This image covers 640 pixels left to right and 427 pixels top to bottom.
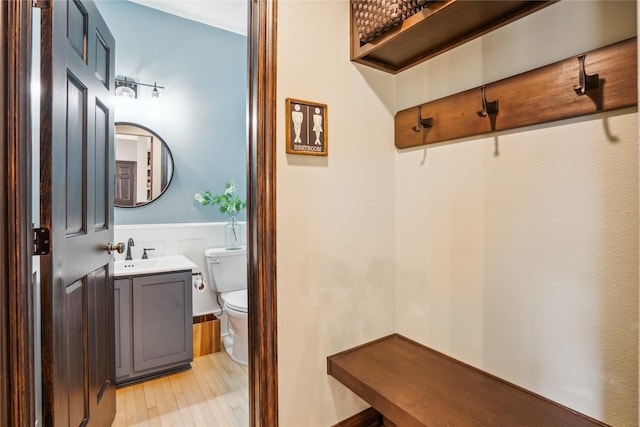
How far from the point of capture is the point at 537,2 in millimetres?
1157

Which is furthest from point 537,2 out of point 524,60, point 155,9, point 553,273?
point 155,9

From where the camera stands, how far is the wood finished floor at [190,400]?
1832mm

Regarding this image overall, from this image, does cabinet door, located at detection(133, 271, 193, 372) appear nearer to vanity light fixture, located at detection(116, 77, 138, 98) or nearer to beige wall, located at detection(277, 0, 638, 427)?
beige wall, located at detection(277, 0, 638, 427)

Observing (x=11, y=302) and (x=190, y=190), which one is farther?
(x=190, y=190)

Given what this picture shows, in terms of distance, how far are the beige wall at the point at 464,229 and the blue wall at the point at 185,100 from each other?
1.74 m

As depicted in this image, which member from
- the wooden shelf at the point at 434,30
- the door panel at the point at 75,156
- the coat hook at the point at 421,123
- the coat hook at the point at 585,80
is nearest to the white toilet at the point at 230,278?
the door panel at the point at 75,156

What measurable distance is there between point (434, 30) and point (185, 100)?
2208mm

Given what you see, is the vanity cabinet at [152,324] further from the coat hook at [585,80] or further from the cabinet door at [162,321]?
the coat hook at [585,80]

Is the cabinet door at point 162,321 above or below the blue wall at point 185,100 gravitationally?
below

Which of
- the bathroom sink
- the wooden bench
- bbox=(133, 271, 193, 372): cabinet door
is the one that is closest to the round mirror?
the bathroom sink

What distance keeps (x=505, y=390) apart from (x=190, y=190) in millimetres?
2621

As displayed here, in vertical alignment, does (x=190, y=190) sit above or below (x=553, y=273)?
above

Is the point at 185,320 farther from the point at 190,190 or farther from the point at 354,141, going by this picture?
the point at 354,141

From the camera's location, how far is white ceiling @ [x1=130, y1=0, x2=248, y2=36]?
8.53 ft
